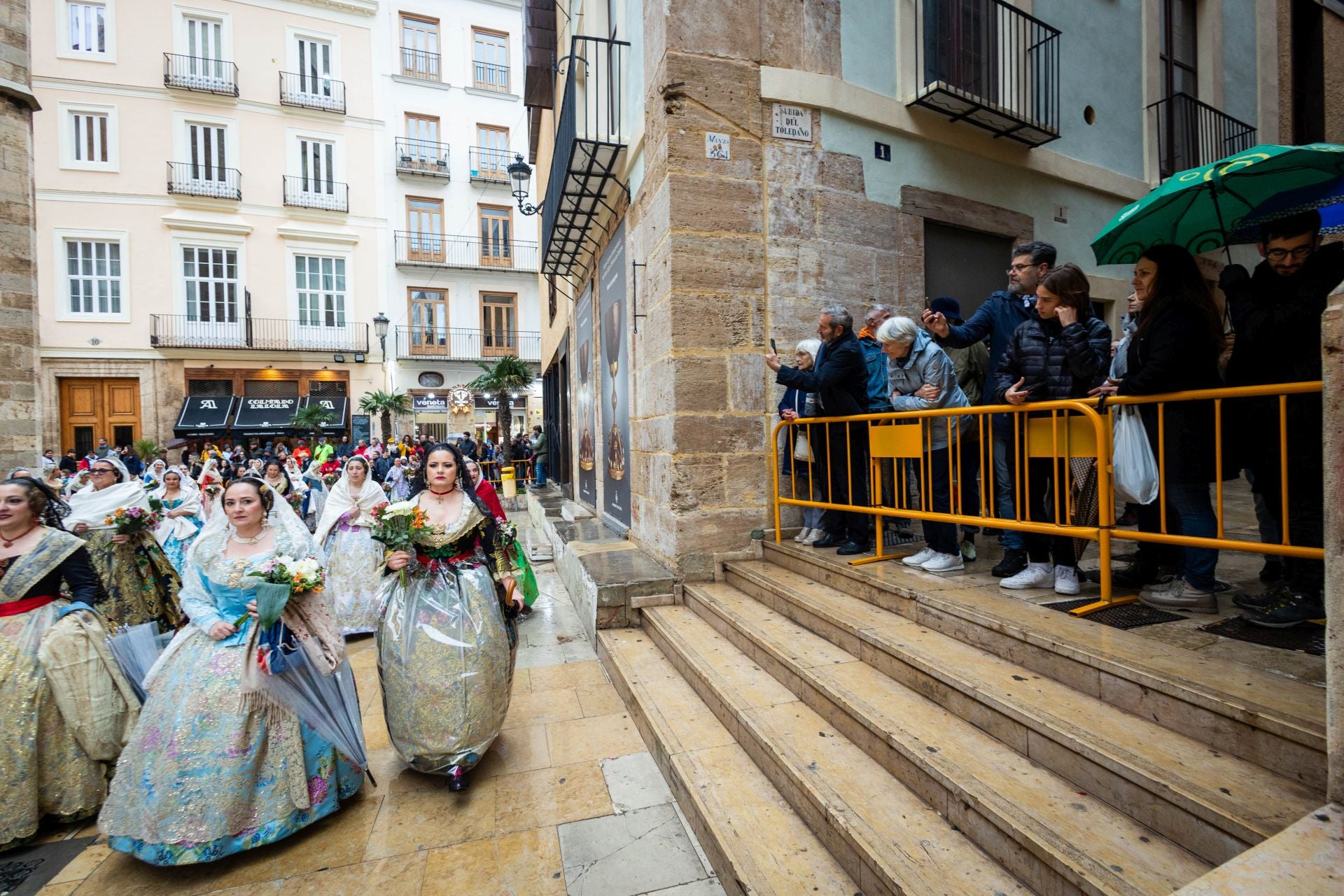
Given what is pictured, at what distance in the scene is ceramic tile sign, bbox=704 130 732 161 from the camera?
208 inches

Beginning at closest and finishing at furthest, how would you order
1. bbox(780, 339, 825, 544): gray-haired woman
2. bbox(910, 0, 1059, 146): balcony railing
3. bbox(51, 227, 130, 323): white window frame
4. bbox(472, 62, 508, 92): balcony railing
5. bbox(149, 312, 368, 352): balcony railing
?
1. bbox(780, 339, 825, 544): gray-haired woman
2. bbox(910, 0, 1059, 146): balcony railing
3. bbox(51, 227, 130, 323): white window frame
4. bbox(149, 312, 368, 352): balcony railing
5. bbox(472, 62, 508, 92): balcony railing

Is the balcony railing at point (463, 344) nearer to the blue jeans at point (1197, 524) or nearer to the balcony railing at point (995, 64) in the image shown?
the balcony railing at point (995, 64)

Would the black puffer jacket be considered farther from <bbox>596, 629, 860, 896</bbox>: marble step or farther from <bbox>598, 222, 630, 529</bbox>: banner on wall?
<bbox>598, 222, 630, 529</bbox>: banner on wall

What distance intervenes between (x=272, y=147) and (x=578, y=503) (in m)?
24.0

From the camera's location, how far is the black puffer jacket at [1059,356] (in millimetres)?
3320

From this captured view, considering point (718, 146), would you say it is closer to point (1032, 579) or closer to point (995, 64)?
point (995, 64)

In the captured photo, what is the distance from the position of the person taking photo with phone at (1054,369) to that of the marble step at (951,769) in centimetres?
126

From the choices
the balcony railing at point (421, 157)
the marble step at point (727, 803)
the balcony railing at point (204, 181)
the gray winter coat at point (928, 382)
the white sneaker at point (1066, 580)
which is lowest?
the marble step at point (727, 803)

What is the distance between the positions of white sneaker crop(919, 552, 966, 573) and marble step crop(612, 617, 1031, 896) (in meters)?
1.44

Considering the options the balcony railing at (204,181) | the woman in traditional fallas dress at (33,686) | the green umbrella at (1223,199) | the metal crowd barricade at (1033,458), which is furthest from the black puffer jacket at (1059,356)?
the balcony railing at (204,181)

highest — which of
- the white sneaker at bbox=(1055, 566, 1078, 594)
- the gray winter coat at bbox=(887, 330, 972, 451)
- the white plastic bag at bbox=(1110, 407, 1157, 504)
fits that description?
the gray winter coat at bbox=(887, 330, 972, 451)

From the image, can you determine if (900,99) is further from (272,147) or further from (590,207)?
(272,147)

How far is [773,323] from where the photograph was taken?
5.53 meters

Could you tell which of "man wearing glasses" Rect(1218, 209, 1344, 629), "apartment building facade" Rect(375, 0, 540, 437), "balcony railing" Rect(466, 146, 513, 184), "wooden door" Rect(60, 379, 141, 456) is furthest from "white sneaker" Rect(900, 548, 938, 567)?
"balcony railing" Rect(466, 146, 513, 184)
